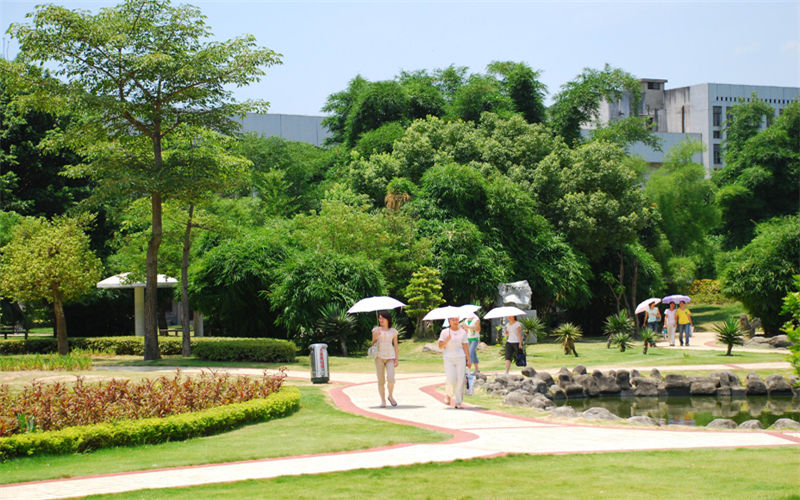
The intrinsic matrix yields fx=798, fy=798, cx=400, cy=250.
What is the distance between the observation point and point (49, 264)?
27.1 metres

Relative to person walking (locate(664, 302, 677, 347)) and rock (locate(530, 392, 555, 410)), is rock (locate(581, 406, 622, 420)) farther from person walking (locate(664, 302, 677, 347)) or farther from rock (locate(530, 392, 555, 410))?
person walking (locate(664, 302, 677, 347))

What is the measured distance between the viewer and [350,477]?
929 centimetres

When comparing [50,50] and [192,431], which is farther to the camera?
[50,50]

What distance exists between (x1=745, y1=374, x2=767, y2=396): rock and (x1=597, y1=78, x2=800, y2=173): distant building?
64249 mm

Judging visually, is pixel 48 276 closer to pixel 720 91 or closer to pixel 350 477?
pixel 350 477

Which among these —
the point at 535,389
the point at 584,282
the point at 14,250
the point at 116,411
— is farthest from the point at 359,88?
the point at 116,411

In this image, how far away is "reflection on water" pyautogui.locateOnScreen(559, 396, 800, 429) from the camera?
17769 mm

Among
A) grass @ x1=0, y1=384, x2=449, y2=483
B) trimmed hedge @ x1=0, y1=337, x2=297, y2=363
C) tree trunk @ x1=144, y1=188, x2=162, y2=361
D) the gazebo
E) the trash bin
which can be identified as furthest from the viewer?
the gazebo

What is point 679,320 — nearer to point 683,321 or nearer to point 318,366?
point 683,321

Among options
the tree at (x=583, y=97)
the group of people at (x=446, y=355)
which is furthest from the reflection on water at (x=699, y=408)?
the tree at (x=583, y=97)

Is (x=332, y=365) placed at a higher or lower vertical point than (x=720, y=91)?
lower

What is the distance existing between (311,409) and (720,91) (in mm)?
79823

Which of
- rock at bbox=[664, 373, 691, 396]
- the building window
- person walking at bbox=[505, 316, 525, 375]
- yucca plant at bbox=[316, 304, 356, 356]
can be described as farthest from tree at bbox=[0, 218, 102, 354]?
the building window

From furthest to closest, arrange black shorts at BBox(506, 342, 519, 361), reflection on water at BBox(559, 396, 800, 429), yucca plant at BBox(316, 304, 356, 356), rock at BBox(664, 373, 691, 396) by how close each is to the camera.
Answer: yucca plant at BBox(316, 304, 356, 356), black shorts at BBox(506, 342, 519, 361), rock at BBox(664, 373, 691, 396), reflection on water at BBox(559, 396, 800, 429)
